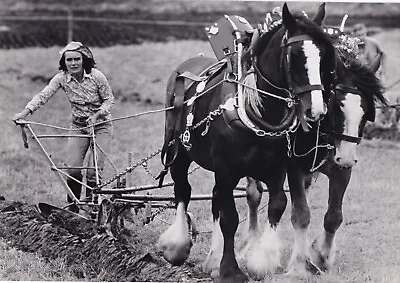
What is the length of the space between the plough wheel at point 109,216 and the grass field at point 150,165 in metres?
0.24

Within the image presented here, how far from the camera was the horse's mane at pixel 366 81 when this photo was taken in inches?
140

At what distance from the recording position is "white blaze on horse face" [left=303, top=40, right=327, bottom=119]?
3057 mm

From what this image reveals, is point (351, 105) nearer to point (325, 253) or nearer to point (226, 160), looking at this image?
point (226, 160)

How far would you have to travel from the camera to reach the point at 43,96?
423cm

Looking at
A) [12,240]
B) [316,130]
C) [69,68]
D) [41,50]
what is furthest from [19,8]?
[316,130]

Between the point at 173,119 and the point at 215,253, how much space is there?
0.79 meters

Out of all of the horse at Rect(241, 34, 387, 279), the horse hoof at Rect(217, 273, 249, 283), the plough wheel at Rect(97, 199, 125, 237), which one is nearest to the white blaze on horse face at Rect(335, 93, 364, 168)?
the horse at Rect(241, 34, 387, 279)

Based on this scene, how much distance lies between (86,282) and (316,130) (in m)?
1.38

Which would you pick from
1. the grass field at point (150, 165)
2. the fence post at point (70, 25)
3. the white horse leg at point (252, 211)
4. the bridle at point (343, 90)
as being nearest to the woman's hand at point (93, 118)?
the grass field at point (150, 165)

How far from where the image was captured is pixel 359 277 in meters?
3.61

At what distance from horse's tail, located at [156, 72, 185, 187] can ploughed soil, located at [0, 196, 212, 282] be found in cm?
51

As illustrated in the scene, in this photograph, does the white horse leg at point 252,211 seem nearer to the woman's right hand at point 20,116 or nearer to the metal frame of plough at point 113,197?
the metal frame of plough at point 113,197

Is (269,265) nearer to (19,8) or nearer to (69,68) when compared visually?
(69,68)

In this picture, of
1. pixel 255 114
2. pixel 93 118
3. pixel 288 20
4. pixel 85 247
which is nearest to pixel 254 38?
pixel 288 20
